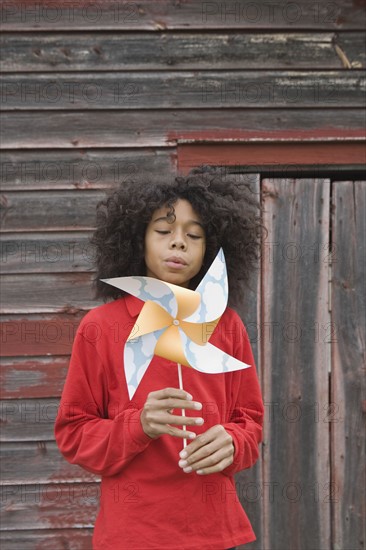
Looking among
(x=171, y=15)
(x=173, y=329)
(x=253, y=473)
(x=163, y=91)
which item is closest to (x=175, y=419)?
(x=173, y=329)

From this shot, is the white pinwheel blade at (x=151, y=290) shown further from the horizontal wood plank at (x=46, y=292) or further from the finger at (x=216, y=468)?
the horizontal wood plank at (x=46, y=292)

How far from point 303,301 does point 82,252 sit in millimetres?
1181

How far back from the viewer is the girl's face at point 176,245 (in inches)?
94.0

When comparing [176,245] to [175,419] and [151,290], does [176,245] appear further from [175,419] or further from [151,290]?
[175,419]

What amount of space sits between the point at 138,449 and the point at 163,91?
217cm

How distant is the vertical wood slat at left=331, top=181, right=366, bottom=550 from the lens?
12.0ft

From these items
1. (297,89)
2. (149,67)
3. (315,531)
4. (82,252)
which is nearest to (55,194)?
(82,252)

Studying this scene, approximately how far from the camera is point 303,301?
369cm

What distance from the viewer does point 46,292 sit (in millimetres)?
3689

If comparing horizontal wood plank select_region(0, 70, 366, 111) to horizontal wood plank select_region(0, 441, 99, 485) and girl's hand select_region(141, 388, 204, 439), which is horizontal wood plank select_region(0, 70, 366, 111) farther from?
girl's hand select_region(141, 388, 204, 439)

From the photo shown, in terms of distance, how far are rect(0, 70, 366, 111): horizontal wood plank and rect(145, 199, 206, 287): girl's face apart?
1405mm

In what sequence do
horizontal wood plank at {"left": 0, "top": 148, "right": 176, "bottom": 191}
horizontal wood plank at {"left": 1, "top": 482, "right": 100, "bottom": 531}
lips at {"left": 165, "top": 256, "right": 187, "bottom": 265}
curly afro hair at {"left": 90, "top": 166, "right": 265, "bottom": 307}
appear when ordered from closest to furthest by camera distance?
lips at {"left": 165, "top": 256, "right": 187, "bottom": 265}
curly afro hair at {"left": 90, "top": 166, "right": 265, "bottom": 307}
horizontal wood plank at {"left": 1, "top": 482, "right": 100, "bottom": 531}
horizontal wood plank at {"left": 0, "top": 148, "right": 176, "bottom": 191}

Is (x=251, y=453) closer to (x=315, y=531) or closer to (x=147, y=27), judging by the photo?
(x=315, y=531)

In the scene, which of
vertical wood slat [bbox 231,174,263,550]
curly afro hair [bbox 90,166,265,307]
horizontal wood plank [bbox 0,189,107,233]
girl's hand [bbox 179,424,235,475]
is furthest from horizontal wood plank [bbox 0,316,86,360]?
girl's hand [bbox 179,424,235,475]
